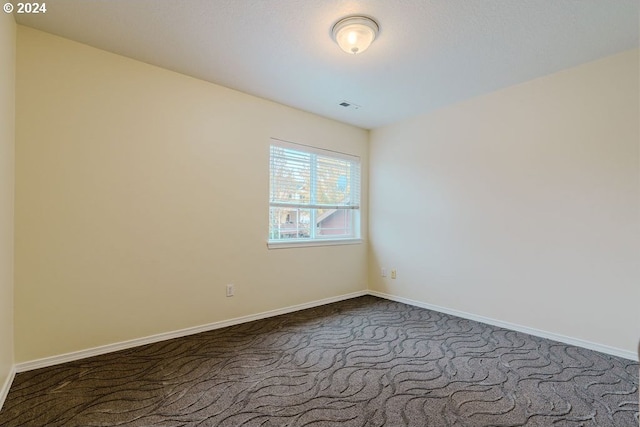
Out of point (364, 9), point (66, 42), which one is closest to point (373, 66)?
point (364, 9)

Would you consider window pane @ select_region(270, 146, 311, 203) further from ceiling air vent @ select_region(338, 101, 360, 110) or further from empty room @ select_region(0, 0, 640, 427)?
ceiling air vent @ select_region(338, 101, 360, 110)

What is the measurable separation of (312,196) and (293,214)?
0.36 meters

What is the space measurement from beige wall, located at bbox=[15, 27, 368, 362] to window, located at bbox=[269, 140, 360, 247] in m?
0.19

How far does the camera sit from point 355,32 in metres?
2.15

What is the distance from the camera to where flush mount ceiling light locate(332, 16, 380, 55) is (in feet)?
6.86

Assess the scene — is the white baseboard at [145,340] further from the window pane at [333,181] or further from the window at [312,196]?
the window pane at [333,181]

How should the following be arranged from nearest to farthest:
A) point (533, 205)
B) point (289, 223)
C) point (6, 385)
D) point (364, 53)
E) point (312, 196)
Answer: point (6, 385)
point (364, 53)
point (533, 205)
point (289, 223)
point (312, 196)

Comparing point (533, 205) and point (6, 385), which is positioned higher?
point (533, 205)

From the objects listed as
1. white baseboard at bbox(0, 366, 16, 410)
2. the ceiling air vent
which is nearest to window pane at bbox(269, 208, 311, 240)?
the ceiling air vent

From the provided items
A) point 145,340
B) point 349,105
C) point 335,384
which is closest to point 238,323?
point 145,340

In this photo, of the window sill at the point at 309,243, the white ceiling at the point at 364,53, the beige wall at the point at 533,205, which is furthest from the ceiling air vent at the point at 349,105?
the window sill at the point at 309,243

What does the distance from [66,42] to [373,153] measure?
3496 millimetres

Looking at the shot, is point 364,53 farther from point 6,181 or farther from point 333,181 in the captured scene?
point 6,181

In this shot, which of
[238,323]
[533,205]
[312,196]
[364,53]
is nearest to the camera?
[364,53]
